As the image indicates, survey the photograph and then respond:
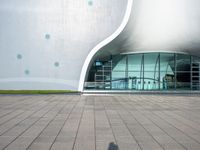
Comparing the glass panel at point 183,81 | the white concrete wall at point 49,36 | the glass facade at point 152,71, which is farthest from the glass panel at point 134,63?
the white concrete wall at point 49,36

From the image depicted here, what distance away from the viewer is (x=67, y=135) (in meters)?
7.50

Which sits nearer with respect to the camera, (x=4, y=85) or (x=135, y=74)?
(x=4, y=85)

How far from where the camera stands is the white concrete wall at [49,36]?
22719 mm

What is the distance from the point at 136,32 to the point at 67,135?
16502 millimetres

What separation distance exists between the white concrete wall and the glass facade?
4.55 metres

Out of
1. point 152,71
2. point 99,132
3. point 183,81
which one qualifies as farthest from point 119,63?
point 99,132

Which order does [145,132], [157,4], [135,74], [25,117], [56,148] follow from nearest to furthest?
[56,148]
[145,132]
[25,117]
[157,4]
[135,74]

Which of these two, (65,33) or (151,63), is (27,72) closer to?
(65,33)

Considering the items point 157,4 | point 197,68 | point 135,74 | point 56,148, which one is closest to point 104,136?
point 56,148

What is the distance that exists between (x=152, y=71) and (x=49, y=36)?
35.1 feet

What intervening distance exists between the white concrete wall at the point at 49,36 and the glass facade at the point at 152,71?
455 cm

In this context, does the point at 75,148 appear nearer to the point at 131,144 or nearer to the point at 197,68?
the point at 131,144

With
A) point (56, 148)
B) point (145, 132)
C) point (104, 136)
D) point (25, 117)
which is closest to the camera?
point (56, 148)

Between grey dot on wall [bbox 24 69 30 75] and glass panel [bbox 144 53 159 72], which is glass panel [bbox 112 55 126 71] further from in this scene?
grey dot on wall [bbox 24 69 30 75]
